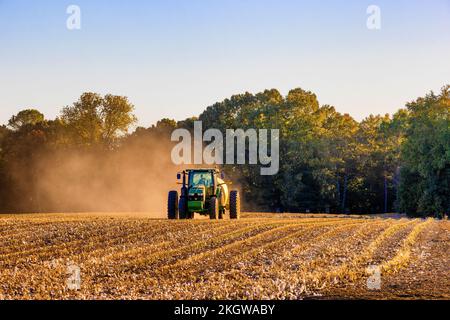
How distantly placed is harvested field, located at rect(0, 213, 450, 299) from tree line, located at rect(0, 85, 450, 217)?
126ft

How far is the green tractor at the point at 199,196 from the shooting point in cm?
3116

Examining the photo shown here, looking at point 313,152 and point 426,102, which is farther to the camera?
point 313,152

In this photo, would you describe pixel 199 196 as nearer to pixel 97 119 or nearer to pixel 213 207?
pixel 213 207

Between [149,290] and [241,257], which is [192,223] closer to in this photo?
[241,257]

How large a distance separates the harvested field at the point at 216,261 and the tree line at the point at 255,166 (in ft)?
126

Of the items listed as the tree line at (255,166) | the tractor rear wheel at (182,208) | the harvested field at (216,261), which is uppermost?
the tree line at (255,166)

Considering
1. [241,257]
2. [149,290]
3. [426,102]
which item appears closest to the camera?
[149,290]

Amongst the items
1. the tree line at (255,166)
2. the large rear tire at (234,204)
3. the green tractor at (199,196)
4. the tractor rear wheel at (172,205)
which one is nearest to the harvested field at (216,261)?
the green tractor at (199,196)

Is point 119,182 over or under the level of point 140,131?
under

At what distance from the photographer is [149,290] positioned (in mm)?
13438

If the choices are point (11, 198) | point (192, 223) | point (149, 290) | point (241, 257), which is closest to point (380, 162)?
point (11, 198)

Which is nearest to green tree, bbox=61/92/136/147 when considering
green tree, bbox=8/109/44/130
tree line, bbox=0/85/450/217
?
tree line, bbox=0/85/450/217

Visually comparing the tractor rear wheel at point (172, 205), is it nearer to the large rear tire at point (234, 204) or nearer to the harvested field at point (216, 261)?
the large rear tire at point (234, 204)
